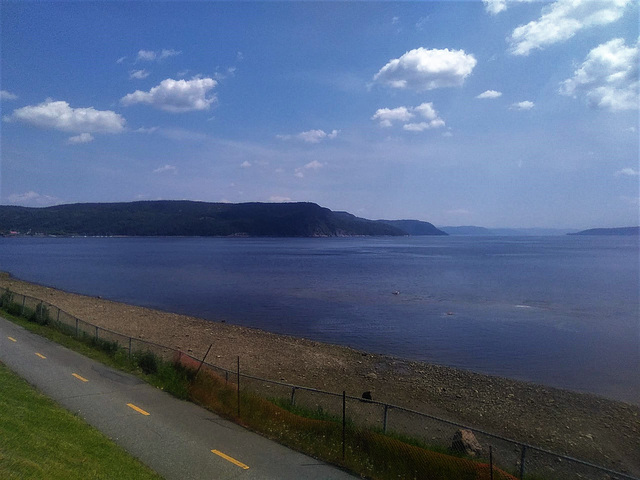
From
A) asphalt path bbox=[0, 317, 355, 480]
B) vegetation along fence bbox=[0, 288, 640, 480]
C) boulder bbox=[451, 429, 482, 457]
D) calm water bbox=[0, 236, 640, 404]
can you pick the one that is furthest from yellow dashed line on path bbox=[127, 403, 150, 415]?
calm water bbox=[0, 236, 640, 404]

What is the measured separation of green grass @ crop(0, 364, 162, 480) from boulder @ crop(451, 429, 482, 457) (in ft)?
23.6

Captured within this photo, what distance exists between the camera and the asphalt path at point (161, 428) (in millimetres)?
9312

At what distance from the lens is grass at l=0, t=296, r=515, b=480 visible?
9148 mm

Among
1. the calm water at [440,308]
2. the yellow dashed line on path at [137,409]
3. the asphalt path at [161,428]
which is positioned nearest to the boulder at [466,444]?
the asphalt path at [161,428]

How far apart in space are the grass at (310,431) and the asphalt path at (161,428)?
1.17ft

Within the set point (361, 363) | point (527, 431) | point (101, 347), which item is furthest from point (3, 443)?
point (361, 363)

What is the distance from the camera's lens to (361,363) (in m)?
25.1

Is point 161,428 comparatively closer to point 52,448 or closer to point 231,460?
point 231,460

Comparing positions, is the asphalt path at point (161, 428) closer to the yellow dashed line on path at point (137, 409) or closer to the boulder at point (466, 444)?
the yellow dashed line on path at point (137, 409)

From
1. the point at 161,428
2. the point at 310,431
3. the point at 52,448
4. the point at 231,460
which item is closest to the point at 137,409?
the point at 161,428

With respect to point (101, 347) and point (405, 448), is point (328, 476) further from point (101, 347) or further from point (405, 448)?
point (101, 347)

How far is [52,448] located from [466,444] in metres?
9.14

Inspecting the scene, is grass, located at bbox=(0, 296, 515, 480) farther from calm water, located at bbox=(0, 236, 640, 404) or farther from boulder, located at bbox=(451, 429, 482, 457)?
calm water, located at bbox=(0, 236, 640, 404)

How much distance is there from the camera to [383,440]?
32.9 ft
